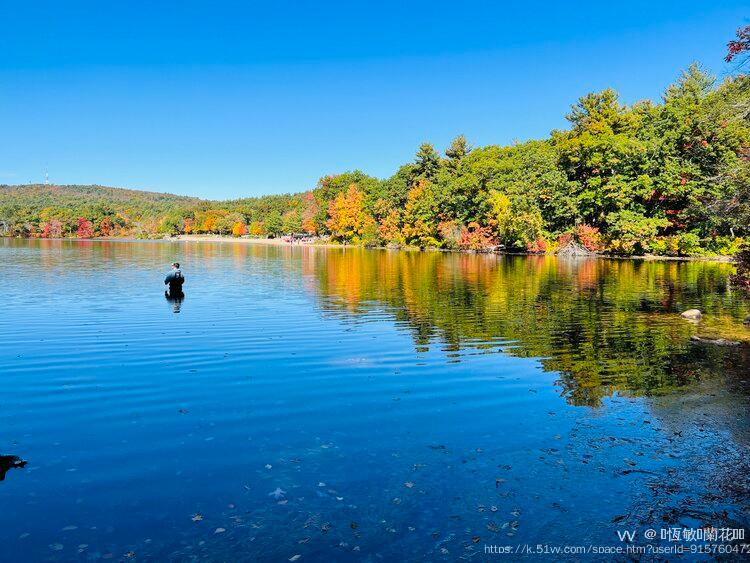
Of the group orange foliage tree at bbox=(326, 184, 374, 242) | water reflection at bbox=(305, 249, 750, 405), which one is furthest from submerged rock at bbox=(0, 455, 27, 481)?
orange foliage tree at bbox=(326, 184, 374, 242)

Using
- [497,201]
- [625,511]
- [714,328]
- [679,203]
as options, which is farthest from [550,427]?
[497,201]

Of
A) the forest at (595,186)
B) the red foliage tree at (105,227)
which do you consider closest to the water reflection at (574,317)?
the forest at (595,186)

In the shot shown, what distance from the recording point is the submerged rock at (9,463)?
8305mm

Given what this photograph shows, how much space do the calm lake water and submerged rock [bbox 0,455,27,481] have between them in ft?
0.76

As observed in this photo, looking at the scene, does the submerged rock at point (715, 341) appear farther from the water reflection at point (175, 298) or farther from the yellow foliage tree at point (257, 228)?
the yellow foliage tree at point (257, 228)

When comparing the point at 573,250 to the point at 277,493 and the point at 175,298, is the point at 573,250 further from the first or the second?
the point at 277,493

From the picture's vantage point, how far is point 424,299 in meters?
30.1

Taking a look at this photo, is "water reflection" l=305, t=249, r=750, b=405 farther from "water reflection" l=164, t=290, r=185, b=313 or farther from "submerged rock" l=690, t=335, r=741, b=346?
"water reflection" l=164, t=290, r=185, b=313

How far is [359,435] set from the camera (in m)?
9.95

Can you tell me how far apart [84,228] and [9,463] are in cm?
20230

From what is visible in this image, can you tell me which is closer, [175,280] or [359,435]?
[359,435]

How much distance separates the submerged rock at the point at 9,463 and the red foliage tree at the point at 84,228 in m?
201

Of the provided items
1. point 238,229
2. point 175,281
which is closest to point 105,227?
point 238,229

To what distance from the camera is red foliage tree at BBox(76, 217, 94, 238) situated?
185 metres
